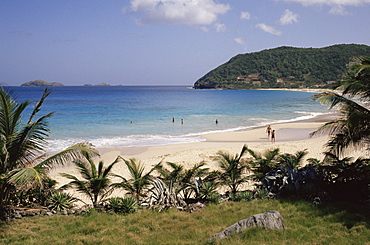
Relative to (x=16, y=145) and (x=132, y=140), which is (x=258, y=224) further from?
(x=132, y=140)

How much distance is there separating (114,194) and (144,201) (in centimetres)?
296

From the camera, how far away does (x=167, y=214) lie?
25.7ft

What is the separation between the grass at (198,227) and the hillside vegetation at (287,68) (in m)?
125

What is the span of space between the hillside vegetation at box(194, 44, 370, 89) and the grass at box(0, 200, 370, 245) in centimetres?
12453

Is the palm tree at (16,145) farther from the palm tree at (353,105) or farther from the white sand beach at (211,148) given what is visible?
the palm tree at (353,105)

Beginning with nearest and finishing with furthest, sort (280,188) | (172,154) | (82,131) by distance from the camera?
1. (280,188)
2. (172,154)
3. (82,131)

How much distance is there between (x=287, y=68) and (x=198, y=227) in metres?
157

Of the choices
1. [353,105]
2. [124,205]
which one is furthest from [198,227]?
[353,105]

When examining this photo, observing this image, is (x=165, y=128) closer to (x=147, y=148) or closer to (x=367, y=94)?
(x=147, y=148)

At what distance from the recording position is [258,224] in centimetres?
622

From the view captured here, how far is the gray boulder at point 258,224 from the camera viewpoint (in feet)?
20.1

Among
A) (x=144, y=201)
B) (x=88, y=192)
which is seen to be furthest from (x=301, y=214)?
(x=88, y=192)

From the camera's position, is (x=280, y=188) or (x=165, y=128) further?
(x=165, y=128)

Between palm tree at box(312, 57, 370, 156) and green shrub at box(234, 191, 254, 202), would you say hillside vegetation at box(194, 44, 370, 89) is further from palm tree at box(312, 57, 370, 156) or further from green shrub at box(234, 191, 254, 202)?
green shrub at box(234, 191, 254, 202)
